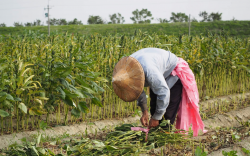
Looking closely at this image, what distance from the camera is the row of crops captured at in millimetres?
3162

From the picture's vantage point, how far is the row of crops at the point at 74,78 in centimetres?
316

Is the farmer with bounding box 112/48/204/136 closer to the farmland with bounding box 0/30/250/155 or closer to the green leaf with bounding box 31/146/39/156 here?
the farmland with bounding box 0/30/250/155

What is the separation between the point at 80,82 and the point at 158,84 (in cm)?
139

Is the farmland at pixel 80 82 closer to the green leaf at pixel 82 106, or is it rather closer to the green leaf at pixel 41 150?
the green leaf at pixel 82 106

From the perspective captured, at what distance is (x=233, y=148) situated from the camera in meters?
2.78

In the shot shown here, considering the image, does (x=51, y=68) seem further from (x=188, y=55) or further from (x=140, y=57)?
(x=188, y=55)

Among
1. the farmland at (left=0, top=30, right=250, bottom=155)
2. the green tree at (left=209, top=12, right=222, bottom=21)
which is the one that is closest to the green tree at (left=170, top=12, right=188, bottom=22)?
the green tree at (left=209, top=12, right=222, bottom=21)

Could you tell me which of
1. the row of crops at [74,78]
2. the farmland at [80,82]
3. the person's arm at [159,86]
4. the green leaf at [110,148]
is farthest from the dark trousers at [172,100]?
the row of crops at [74,78]

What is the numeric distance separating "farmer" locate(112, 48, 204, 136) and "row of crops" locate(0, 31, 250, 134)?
1.00 m

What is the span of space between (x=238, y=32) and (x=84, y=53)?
2109 cm

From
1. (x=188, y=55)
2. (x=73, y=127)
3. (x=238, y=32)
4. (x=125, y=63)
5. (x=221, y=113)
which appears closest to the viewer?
(x=125, y=63)

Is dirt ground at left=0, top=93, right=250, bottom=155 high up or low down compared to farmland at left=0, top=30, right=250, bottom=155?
down

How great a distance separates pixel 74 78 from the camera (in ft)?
11.2

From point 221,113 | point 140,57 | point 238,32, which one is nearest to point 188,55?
point 221,113
